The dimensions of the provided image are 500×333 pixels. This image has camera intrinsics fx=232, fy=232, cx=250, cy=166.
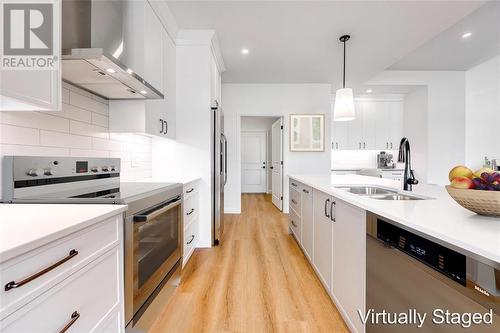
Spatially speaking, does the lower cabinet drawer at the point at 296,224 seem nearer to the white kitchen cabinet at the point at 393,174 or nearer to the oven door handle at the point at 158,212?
the oven door handle at the point at 158,212

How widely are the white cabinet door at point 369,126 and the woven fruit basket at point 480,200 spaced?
16.8ft

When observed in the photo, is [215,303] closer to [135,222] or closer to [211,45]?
[135,222]

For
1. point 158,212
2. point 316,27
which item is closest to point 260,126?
point 316,27

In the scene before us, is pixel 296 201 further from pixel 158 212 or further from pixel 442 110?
pixel 442 110

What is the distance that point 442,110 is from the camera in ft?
15.4

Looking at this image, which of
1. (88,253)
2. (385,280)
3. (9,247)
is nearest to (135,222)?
(88,253)

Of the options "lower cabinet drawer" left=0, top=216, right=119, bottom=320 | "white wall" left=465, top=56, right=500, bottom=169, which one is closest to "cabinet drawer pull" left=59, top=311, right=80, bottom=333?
"lower cabinet drawer" left=0, top=216, right=119, bottom=320

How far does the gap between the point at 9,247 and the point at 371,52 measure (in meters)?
4.17

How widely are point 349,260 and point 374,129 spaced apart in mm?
5073

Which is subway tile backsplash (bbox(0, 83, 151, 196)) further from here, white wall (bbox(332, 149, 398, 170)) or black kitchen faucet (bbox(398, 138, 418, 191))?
white wall (bbox(332, 149, 398, 170))

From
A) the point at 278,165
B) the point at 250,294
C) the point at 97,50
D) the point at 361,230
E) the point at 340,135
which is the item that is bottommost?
the point at 250,294

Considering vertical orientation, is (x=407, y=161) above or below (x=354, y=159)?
below

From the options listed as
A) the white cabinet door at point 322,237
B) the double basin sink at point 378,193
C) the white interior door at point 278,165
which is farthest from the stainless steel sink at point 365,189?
the white interior door at point 278,165

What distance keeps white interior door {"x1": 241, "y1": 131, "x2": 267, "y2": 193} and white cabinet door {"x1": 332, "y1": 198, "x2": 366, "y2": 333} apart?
5.99 m
